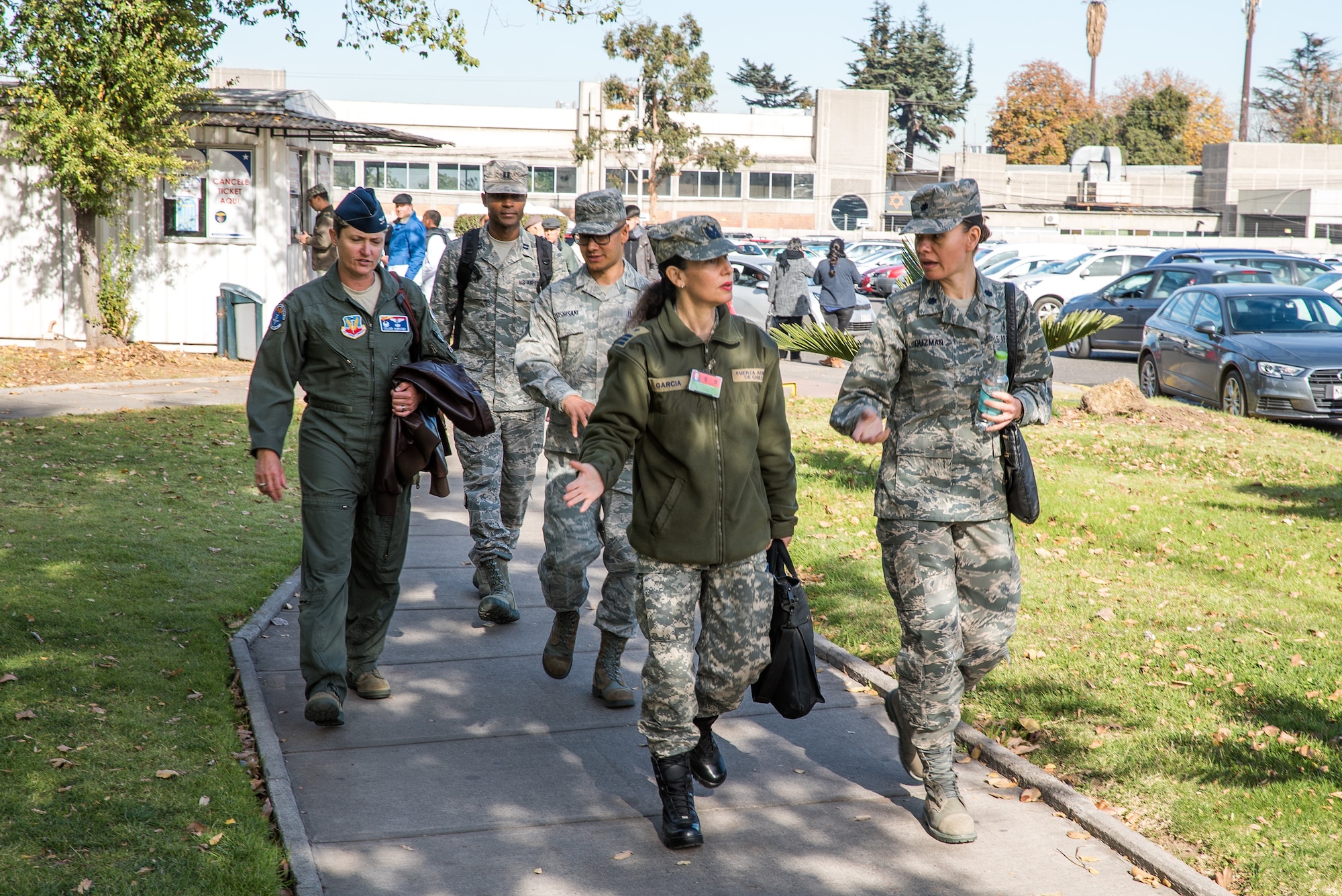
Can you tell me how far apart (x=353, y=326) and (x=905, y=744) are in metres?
2.77

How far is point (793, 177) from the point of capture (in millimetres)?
76188

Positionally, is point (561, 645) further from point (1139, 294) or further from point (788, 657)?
point (1139, 294)

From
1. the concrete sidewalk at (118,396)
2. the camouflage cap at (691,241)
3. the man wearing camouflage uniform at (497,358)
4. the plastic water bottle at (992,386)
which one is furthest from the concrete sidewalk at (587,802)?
the concrete sidewalk at (118,396)

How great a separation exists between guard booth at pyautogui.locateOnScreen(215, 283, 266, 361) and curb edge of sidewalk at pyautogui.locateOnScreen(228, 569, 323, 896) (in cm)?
1097

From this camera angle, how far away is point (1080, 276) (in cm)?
2873

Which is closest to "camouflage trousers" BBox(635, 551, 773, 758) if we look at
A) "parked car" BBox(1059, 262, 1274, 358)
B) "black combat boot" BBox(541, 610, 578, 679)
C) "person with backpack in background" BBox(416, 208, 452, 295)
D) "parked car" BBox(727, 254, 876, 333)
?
"black combat boot" BBox(541, 610, 578, 679)

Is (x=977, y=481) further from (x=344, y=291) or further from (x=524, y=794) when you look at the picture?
(x=344, y=291)

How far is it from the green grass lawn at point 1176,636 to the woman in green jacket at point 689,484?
163 cm

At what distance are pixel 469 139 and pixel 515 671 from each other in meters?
68.5

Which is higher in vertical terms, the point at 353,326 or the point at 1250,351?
the point at 353,326

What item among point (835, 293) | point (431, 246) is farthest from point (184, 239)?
point (835, 293)

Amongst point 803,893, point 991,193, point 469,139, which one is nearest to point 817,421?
point 803,893

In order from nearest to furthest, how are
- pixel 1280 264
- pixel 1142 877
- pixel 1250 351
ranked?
1. pixel 1142 877
2. pixel 1250 351
3. pixel 1280 264

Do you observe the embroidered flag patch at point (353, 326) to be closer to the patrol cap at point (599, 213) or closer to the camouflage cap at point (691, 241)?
the patrol cap at point (599, 213)
